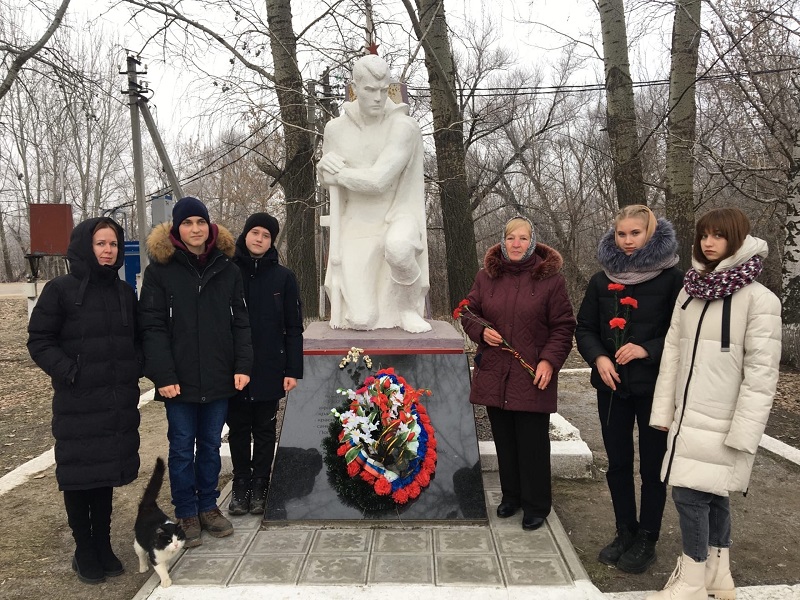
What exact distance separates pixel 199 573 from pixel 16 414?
5.09 m

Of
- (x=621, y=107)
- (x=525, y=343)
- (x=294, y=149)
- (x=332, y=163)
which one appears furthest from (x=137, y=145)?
(x=525, y=343)

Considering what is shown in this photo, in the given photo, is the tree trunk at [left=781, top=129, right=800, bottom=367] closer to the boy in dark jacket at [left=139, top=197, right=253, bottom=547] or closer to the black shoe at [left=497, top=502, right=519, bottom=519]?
the black shoe at [left=497, top=502, right=519, bottom=519]

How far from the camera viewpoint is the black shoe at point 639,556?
2.89 m

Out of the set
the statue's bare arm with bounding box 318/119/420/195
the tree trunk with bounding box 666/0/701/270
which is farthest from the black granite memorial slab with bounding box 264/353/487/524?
the tree trunk with bounding box 666/0/701/270

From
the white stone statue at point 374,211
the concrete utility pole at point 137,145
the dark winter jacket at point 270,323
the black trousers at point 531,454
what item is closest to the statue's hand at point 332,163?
the white stone statue at point 374,211

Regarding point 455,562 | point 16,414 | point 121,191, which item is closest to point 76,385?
point 455,562

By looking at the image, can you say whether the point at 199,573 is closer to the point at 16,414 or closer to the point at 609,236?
the point at 609,236

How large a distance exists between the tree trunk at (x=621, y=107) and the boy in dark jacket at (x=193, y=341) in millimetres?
5432

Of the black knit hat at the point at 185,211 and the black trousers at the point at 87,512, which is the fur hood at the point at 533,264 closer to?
the black knit hat at the point at 185,211

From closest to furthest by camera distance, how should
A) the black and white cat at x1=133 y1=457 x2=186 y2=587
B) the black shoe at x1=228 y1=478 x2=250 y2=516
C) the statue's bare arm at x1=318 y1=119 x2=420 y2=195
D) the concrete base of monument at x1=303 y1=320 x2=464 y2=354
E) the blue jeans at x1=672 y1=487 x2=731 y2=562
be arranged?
the blue jeans at x1=672 y1=487 x2=731 y2=562 → the black and white cat at x1=133 y1=457 x2=186 y2=587 → the black shoe at x1=228 y1=478 x2=250 y2=516 → the concrete base of monument at x1=303 y1=320 x2=464 y2=354 → the statue's bare arm at x1=318 y1=119 x2=420 y2=195

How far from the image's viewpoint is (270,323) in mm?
3457

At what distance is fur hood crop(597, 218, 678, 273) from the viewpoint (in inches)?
108

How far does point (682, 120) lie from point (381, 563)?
6558 millimetres

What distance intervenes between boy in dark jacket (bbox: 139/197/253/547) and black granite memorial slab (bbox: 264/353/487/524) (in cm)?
45
